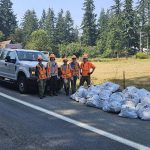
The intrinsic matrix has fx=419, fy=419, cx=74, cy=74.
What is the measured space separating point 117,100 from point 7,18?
12082 cm

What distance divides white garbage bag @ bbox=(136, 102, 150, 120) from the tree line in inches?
3158

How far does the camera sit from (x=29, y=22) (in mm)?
146750

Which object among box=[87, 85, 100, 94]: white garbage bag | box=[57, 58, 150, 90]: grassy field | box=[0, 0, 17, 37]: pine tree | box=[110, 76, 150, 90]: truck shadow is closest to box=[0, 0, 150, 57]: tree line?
box=[0, 0, 17, 37]: pine tree

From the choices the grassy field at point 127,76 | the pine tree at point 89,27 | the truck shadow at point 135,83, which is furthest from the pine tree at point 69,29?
the truck shadow at point 135,83

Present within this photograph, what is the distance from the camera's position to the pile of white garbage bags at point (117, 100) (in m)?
12.2

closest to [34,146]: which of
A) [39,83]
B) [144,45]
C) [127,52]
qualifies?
[39,83]

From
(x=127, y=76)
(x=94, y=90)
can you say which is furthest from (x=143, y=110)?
(x=127, y=76)

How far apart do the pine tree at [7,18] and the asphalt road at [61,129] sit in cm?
11574

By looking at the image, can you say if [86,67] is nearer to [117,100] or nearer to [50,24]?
[117,100]

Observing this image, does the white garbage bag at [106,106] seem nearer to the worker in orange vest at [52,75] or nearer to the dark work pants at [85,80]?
the worker in orange vest at [52,75]

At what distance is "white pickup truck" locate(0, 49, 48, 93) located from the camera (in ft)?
56.2

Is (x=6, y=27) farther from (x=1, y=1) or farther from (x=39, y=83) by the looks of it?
(x=39, y=83)

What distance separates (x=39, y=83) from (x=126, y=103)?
4.59 metres

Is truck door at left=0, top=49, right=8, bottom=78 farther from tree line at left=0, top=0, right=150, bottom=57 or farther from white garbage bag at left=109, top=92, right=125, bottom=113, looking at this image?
tree line at left=0, top=0, right=150, bottom=57
